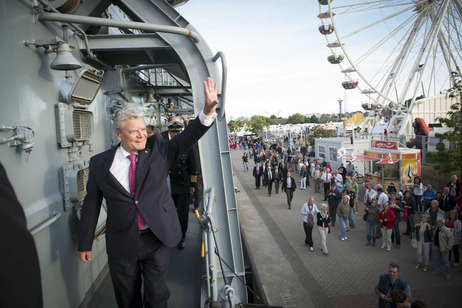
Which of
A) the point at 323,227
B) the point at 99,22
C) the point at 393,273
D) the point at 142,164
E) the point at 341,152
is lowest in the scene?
the point at 323,227

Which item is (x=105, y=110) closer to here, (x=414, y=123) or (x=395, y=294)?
(x=395, y=294)

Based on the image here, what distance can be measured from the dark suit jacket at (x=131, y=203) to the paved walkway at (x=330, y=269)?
176 inches

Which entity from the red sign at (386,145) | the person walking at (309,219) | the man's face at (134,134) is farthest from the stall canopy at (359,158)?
the man's face at (134,134)

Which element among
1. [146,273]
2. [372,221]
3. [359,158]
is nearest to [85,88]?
[146,273]

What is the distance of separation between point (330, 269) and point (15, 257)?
7849 millimetres

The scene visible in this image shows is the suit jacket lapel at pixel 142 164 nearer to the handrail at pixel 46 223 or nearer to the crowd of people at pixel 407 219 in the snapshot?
the handrail at pixel 46 223

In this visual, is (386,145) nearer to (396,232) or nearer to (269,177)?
(269,177)

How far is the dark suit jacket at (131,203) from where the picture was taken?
237 cm

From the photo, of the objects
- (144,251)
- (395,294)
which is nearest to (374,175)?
(395,294)

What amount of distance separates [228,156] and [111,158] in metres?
1.97

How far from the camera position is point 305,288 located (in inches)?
260

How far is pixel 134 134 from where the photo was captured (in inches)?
92.4

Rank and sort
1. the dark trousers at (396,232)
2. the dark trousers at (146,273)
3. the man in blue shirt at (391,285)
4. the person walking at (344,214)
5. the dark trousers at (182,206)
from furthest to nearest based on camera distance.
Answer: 1. the person walking at (344,214)
2. the dark trousers at (396,232)
3. the dark trousers at (182,206)
4. the man in blue shirt at (391,285)
5. the dark trousers at (146,273)

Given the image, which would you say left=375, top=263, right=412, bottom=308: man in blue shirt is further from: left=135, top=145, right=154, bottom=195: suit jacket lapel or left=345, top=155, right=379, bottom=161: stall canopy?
left=345, top=155, right=379, bottom=161: stall canopy
